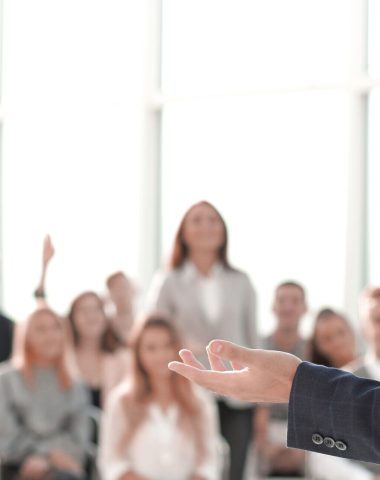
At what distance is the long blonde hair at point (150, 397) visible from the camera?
14.8 feet

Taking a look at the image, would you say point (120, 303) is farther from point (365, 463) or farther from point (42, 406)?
point (365, 463)

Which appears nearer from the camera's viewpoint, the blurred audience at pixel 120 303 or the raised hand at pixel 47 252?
the raised hand at pixel 47 252

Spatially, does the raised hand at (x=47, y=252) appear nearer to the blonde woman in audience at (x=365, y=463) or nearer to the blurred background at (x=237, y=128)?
the blonde woman in audience at (x=365, y=463)

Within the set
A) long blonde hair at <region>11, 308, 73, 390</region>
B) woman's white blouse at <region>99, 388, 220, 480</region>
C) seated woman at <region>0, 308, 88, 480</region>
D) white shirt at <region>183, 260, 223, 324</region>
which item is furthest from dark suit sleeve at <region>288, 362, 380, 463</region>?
long blonde hair at <region>11, 308, 73, 390</region>

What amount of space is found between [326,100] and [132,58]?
51.5 inches

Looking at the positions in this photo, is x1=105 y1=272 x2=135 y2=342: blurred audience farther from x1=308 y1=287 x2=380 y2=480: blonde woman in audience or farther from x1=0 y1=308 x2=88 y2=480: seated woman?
x1=308 y1=287 x2=380 y2=480: blonde woman in audience

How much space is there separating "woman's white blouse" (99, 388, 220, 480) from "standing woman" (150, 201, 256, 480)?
26 cm

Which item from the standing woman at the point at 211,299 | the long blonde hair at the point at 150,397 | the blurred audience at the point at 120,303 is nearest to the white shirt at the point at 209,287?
the standing woman at the point at 211,299

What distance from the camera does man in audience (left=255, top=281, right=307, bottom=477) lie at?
16.4ft

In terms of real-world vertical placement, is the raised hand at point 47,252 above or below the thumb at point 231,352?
above

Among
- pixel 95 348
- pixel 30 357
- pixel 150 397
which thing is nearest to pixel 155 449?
pixel 150 397

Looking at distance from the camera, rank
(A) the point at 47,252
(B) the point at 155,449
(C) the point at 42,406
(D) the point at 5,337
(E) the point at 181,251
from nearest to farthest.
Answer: (A) the point at 47,252, (E) the point at 181,251, (B) the point at 155,449, (C) the point at 42,406, (D) the point at 5,337

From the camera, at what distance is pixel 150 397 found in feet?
14.9

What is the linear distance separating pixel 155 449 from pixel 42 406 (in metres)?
0.54
